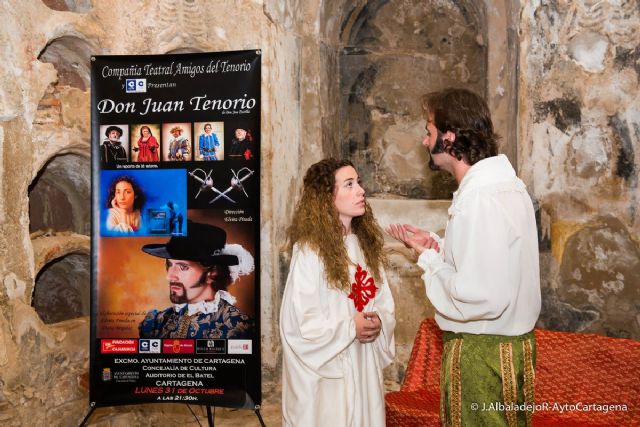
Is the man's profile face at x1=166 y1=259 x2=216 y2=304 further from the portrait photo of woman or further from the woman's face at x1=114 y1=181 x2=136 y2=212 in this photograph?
the portrait photo of woman

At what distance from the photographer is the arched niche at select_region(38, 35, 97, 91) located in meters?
4.99

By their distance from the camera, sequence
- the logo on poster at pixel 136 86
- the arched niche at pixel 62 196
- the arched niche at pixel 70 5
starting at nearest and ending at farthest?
1. the logo on poster at pixel 136 86
2. the arched niche at pixel 70 5
3. the arched niche at pixel 62 196

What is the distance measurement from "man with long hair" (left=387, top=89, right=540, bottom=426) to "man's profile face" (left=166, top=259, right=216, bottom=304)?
177 cm

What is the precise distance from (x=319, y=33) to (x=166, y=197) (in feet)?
7.79

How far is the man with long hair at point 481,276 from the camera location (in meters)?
2.52

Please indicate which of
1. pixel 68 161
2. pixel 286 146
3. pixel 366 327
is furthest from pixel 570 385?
pixel 68 161

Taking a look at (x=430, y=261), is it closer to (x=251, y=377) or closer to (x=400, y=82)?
(x=251, y=377)

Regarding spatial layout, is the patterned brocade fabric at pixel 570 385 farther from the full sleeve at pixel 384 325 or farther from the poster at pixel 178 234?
the poster at pixel 178 234

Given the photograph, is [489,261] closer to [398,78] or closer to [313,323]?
[313,323]

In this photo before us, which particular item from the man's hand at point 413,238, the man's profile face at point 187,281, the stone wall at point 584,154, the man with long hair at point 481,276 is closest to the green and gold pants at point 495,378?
the man with long hair at point 481,276

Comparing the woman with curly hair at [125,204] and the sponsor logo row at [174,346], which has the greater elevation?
the woman with curly hair at [125,204]

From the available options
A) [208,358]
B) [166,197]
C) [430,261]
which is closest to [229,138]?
[166,197]

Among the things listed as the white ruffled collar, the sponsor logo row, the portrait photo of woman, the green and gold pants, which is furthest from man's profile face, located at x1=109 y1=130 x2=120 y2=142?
the green and gold pants

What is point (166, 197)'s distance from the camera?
420 centimetres
